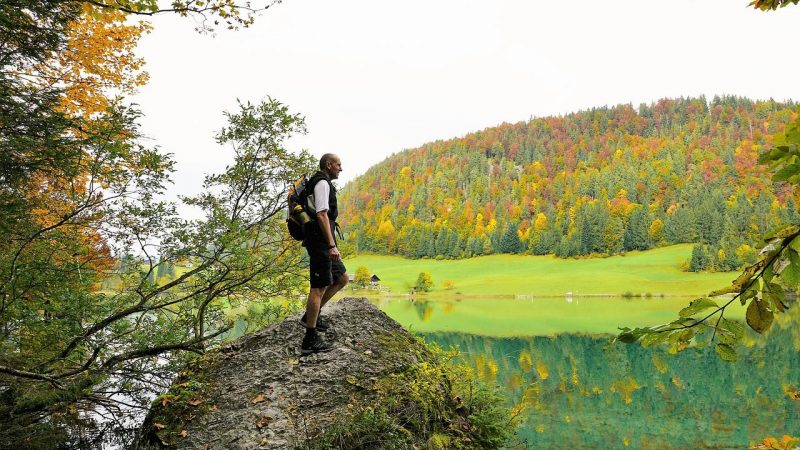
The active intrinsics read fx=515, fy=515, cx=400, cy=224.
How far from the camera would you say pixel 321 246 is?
699 cm

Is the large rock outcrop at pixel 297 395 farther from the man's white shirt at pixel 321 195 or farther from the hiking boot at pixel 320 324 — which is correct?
the man's white shirt at pixel 321 195

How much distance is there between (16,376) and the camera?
682cm

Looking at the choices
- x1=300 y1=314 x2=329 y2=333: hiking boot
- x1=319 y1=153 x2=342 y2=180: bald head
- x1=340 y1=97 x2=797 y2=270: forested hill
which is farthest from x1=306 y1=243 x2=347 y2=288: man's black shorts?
x1=340 y1=97 x2=797 y2=270: forested hill

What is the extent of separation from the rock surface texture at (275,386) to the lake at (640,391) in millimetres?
1441

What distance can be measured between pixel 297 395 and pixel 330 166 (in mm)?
3078

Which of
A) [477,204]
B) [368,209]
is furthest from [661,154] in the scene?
[368,209]

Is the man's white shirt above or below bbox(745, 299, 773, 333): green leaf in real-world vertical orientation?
above

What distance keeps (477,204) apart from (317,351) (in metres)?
180

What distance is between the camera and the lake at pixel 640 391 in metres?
15.7

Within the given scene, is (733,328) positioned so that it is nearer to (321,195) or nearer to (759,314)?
(759,314)

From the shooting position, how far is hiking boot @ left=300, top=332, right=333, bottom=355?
23.6 feet

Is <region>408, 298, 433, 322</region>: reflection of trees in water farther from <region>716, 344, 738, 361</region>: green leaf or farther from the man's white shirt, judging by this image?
<region>716, 344, 738, 361</region>: green leaf

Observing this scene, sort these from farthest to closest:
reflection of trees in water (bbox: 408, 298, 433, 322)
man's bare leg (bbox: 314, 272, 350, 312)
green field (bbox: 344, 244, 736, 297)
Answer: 1. green field (bbox: 344, 244, 736, 297)
2. reflection of trees in water (bbox: 408, 298, 433, 322)
3. man's bare leg (bbox: 314, 272, 350, 312)

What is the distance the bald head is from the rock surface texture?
2.32 metres
